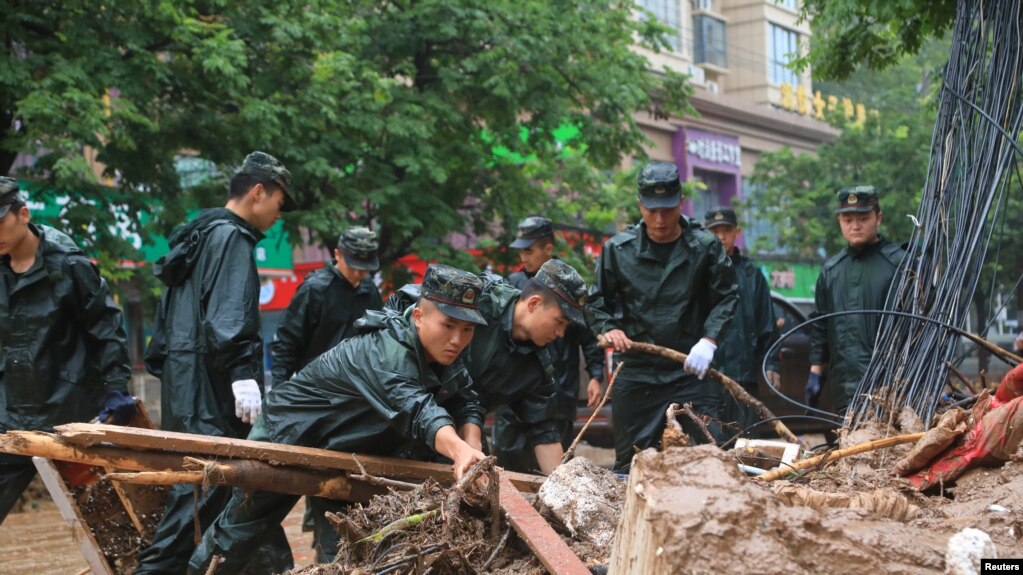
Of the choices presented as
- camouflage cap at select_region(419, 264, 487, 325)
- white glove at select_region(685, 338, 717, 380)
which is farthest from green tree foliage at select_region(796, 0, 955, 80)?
camouflage cap at select_region(419, 264, 487, 325)

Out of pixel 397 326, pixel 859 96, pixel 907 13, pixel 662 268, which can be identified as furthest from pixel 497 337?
pixel 859 96

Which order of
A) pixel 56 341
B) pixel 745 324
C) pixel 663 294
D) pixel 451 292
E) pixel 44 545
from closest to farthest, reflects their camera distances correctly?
pixel 451 292
pixel 56 341
pixel 663 294
pixel 44 545
pixel 745 324

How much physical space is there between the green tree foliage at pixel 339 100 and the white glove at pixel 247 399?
5.17m

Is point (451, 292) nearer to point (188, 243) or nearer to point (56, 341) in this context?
point (188, 243)

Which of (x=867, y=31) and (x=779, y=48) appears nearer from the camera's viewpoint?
(x=867, y=31)

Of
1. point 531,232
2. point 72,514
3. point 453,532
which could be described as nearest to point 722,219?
point 531,232

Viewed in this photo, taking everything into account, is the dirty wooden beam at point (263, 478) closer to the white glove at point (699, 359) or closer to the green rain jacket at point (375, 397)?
the green rain jacket at point (375, 397)

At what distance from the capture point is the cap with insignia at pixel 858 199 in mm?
6312

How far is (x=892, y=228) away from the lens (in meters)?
23.9

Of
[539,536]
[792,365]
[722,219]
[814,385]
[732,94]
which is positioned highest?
[732,94]

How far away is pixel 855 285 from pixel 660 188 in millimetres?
1471

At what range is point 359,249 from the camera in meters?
7.05

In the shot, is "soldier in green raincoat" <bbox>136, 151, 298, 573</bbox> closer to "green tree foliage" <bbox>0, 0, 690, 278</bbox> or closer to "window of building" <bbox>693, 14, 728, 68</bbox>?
"green tree foliage" <bbox>0, 0, 690, 278</bbox>

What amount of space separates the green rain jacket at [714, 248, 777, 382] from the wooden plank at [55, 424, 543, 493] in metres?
3.63
